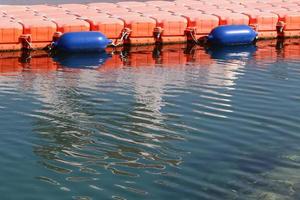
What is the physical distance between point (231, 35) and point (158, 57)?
5876 mm

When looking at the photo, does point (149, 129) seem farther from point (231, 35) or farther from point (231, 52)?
point (231, 35)

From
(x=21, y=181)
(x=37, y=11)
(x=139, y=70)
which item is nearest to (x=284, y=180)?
(x=21, y=181)

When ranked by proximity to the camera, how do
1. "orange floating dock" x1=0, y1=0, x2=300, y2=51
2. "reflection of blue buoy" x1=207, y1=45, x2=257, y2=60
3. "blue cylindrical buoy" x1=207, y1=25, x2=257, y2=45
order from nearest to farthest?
"orange floating dock" x1=0, y1=0, x2=300, y2=51
"reflection of blue buoy" x1=207, y1=45, x2=257, y2=60
"blue cylindrical buoy" x1=207, y1=25, x2=257, y2=45

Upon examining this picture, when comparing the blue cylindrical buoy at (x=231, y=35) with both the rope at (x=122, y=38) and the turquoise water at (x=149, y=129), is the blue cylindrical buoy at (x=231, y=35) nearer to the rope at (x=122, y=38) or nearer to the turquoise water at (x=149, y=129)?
the turquoise water at (x=149, y=129)

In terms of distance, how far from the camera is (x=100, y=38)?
39.4 meters

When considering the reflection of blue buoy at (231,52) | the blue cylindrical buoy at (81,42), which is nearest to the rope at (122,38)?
the blue cylindrical buoy at (81,42)

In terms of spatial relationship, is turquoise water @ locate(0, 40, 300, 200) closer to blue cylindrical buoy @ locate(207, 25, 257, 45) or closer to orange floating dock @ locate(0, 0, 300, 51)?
orange floating dock @ locate(0, 0, 300, 51)

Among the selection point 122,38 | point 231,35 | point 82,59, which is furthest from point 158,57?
point 231,35

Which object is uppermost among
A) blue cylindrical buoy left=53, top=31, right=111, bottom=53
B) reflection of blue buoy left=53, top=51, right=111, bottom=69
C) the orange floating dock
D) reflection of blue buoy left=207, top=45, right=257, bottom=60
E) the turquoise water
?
the orange floating dock

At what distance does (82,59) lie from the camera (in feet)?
125

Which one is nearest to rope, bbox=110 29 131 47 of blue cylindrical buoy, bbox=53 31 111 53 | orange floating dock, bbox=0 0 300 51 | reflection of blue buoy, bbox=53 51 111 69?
orange floating dock, bbox=0 0 300 51

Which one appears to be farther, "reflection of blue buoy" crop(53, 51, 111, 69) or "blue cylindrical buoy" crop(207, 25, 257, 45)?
"blue cylindrical buoy" crop(207, 25, 257, 45)

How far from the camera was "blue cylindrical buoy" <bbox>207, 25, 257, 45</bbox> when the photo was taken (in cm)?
4225

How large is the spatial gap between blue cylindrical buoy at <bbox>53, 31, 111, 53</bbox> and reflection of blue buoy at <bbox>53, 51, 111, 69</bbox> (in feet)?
0.94
